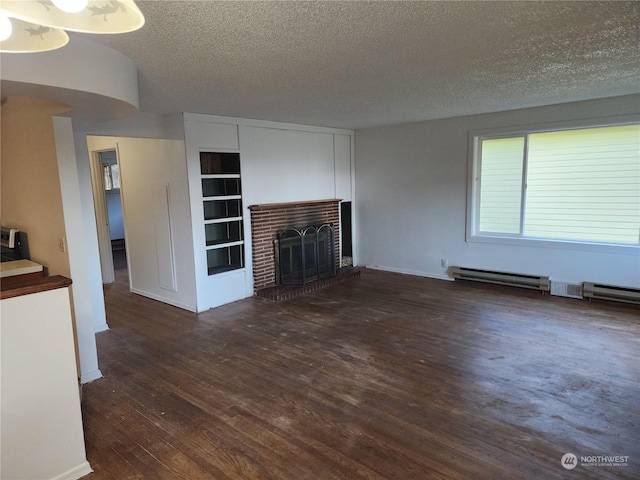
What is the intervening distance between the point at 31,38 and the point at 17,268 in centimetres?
228

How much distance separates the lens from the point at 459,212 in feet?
19.0

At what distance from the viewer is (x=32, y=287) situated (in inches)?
78.4

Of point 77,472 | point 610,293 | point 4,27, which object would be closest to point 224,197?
point 77,472

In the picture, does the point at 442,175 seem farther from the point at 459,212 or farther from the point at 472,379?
the point at 472,379

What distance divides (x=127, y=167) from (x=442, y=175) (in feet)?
14.8

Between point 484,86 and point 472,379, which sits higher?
point 484,86

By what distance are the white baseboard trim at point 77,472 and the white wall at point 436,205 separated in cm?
508

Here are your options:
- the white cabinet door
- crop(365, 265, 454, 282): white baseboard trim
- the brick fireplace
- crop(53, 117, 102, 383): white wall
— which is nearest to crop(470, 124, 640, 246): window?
crop(365, 265, 454, 282): white baseboard trim

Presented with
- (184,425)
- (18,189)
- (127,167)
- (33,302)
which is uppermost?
(127,167)

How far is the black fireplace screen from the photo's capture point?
18.5 ft

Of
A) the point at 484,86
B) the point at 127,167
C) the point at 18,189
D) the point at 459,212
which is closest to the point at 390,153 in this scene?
the point at 459,212

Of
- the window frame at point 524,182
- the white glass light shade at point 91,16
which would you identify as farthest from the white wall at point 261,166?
the white glass light shade at point 91,16

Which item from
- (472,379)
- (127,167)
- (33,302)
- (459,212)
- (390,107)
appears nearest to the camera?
(33,302)

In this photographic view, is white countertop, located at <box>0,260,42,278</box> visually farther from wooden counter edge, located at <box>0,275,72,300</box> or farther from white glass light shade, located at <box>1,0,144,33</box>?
white glass light shade, located at <box>1,0,144,33</box>
